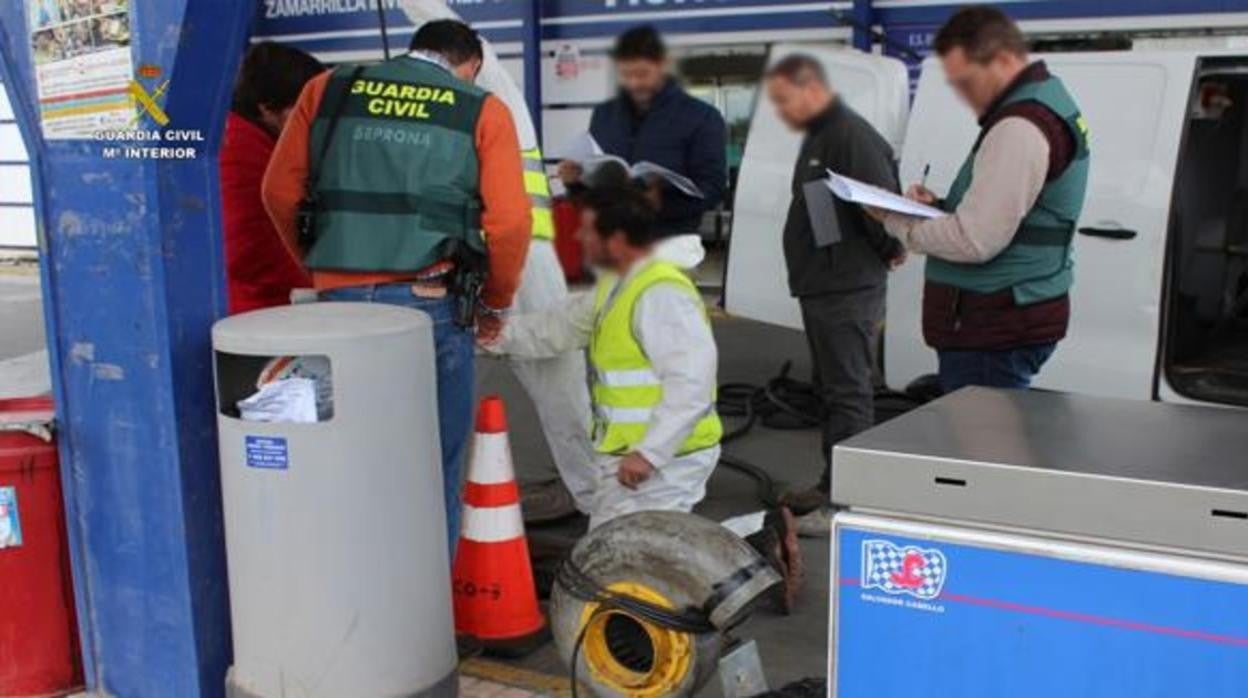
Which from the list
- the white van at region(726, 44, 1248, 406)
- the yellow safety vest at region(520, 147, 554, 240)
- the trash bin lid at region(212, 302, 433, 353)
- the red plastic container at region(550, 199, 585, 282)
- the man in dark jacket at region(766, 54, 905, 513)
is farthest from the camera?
the white van at region(726, 44, 1248, 406)

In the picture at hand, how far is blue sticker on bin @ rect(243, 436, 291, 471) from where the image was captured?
2713 millimetres

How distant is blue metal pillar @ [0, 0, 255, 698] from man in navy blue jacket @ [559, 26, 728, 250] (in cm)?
208

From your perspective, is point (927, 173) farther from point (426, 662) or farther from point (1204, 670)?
point (1204, 670)

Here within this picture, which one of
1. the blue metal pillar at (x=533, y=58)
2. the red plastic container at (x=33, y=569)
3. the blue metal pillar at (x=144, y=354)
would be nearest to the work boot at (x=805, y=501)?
the blue metal pillar at (x=144, y=354)

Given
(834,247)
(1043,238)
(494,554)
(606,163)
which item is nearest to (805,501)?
(834,247)

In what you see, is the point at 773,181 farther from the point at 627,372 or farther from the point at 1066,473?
the point at 1066,473

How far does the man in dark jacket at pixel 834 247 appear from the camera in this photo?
449cm

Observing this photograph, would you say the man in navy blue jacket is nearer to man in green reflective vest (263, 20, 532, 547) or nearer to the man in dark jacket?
the man in dark jacket

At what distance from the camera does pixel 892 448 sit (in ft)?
6.03

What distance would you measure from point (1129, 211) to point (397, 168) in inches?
124

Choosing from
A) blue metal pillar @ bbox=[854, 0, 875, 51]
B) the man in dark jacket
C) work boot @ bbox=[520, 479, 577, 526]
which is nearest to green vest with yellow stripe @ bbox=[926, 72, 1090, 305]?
the man in dark jacket

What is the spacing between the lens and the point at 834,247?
454cm

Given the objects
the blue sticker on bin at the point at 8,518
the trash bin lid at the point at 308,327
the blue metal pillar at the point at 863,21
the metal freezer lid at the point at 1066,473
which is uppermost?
the blue metal pillar at the point at 863,21

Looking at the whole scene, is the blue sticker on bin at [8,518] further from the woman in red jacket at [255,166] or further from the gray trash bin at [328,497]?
the woman in red jacket at [255,166]
